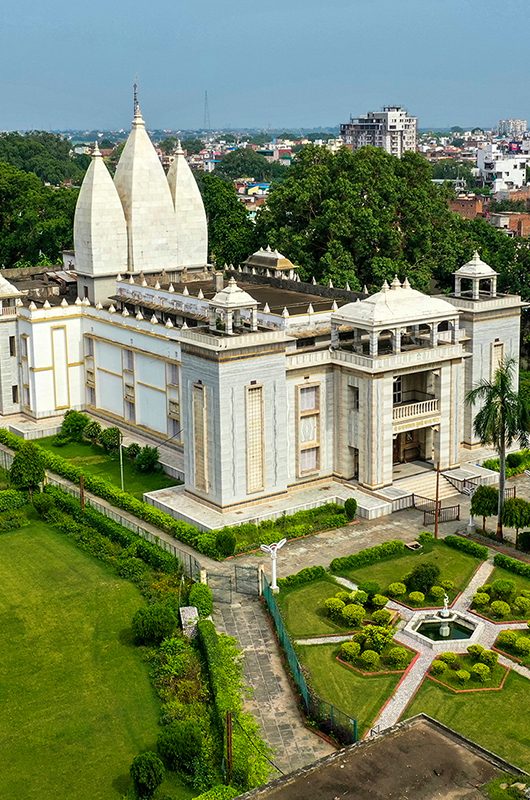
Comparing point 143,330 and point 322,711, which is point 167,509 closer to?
point 143,330

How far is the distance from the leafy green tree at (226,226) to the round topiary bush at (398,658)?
4304cm

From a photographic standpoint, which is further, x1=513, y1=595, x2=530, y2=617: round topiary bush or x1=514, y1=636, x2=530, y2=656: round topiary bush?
x1=513, y1=595, x2=530, y2=617: round topiary bush

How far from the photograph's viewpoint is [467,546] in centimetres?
3284

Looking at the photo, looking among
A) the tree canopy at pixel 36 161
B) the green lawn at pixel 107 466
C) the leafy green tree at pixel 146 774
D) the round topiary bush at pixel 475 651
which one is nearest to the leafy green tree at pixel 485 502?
the round topiary bush at pixel 475 651

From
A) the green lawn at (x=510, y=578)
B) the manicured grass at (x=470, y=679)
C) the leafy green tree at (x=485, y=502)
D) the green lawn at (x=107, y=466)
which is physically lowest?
the manicured grass at (x=470, y=679)

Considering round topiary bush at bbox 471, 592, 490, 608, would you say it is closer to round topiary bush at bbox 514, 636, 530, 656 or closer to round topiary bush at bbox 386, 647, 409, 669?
round topiary bush at bbox 514, 636, 530, 656

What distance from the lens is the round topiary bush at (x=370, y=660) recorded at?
84.4ft

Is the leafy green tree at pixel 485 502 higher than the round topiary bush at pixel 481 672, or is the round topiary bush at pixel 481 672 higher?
the leafy green tree at pixel 485 502

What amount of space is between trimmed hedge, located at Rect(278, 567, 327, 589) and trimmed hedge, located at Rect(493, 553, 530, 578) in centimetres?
534

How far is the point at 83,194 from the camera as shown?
49.5m

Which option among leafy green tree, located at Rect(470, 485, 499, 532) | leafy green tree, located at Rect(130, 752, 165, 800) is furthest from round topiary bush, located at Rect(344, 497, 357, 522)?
leafy green tree, located at Rect(130, 752, 165, 800)

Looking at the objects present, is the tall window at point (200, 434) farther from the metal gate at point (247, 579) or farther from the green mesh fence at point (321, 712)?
the green mesh fence at point (321, 712)

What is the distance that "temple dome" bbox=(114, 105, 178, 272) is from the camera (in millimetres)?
49906

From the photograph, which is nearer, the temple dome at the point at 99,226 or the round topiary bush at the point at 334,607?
the round topiary bush at the point at 334,607
